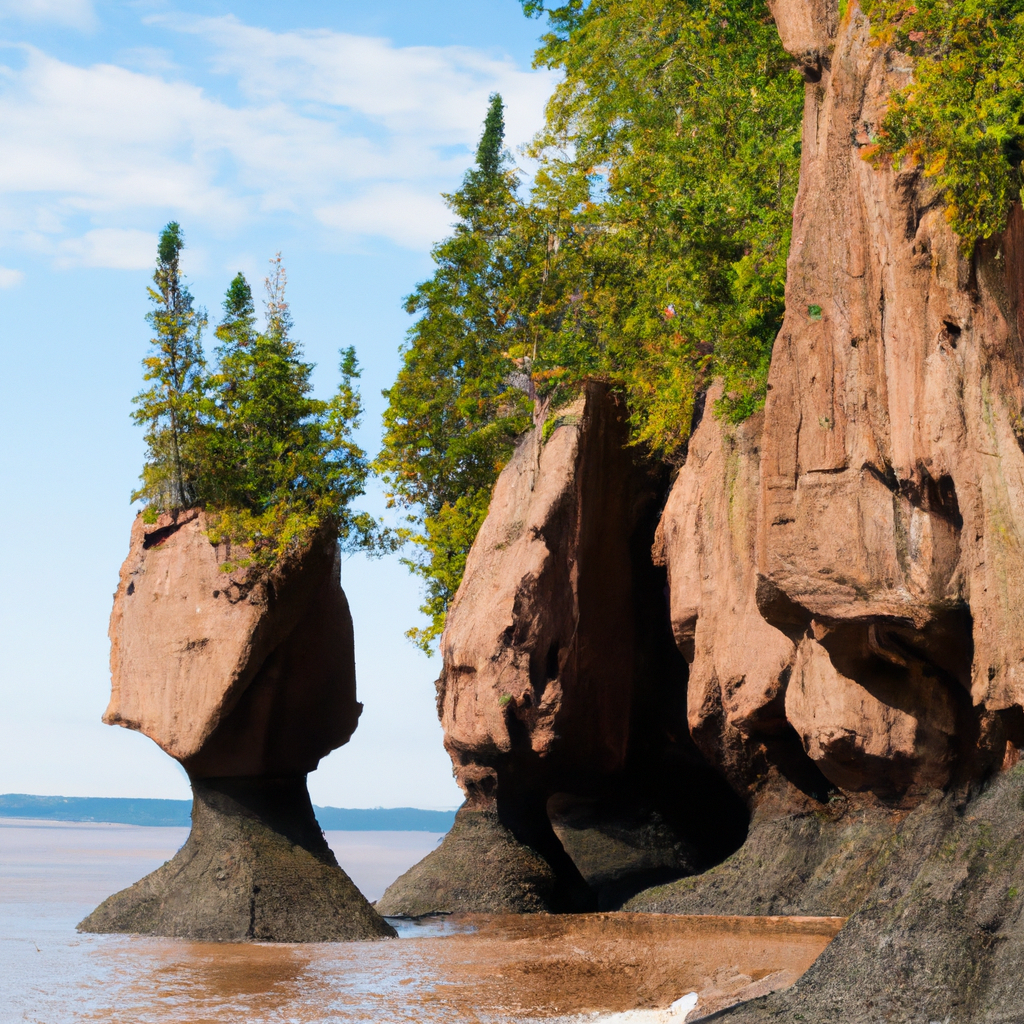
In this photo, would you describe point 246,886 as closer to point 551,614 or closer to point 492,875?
point 492,875

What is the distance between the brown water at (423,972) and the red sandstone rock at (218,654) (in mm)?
3876

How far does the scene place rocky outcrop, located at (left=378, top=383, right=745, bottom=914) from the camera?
24.5 meters

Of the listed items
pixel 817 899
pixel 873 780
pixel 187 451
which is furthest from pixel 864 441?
pixel 187 451

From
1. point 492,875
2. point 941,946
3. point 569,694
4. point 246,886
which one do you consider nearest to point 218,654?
point 246,886

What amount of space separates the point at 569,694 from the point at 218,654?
24.8 feet

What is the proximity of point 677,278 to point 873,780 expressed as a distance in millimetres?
9927

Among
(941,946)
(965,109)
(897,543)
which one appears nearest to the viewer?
(941,946)

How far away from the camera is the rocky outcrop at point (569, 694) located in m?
24.5

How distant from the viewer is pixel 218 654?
2152 cm

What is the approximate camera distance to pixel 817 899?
18.7 m

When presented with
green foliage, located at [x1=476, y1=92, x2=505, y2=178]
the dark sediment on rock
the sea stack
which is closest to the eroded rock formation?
the dark sediment on rock

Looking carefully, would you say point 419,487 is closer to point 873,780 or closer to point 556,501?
point 556,501

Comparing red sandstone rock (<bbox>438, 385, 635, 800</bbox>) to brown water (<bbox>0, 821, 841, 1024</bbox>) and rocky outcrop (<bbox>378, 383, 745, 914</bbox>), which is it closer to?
rocky outcrop (<bbox>378, 383, 745, 914</bbox>)

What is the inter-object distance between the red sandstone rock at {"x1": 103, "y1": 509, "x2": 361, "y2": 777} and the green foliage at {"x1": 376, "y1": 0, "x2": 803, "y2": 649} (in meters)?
7.25
